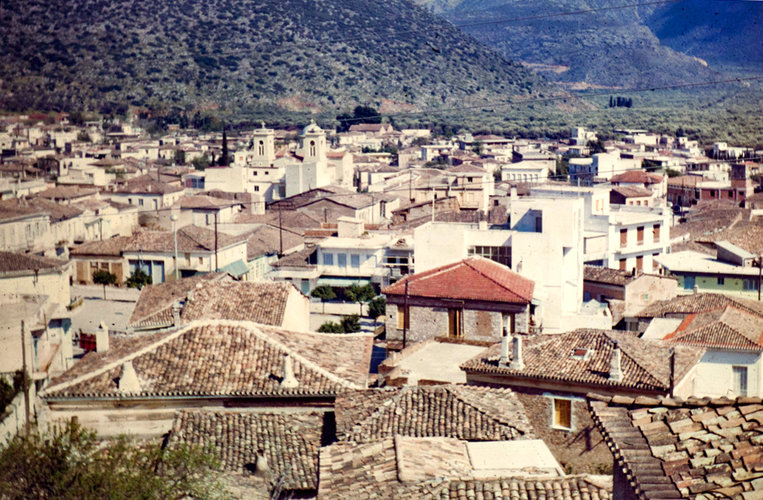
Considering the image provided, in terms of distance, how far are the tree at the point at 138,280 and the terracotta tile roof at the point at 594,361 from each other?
1544cm

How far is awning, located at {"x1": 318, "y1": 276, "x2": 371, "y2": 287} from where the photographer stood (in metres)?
28.0

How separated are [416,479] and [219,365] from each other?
434cm

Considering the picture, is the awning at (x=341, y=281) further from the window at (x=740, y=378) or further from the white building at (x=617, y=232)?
the window at (x=740, y=378)

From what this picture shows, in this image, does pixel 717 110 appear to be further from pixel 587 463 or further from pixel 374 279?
pixel 587 463

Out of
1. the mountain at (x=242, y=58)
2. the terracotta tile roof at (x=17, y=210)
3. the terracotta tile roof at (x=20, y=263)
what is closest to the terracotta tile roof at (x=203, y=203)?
the mountain at (x=242, y=58)

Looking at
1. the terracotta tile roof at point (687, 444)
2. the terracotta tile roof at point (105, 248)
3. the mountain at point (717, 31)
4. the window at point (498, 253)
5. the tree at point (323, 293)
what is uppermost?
the mountain at point (717, 31)

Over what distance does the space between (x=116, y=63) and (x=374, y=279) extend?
20855 mm

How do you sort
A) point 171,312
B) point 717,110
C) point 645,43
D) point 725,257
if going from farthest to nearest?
point 645,43 < point 717,110 < point 725,257 < point 171,312

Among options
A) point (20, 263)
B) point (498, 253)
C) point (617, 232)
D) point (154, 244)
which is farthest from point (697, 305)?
point (154, 244)

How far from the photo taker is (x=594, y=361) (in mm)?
13133

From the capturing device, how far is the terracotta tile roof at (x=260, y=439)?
9.55 metres

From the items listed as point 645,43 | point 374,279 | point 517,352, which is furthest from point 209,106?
point 645,43

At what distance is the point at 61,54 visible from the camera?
2945 cm

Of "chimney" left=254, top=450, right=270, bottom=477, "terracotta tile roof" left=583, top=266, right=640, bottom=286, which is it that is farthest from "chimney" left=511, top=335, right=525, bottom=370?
"terracotta tile roof" left=583, top=266, right=640, bottom=286
